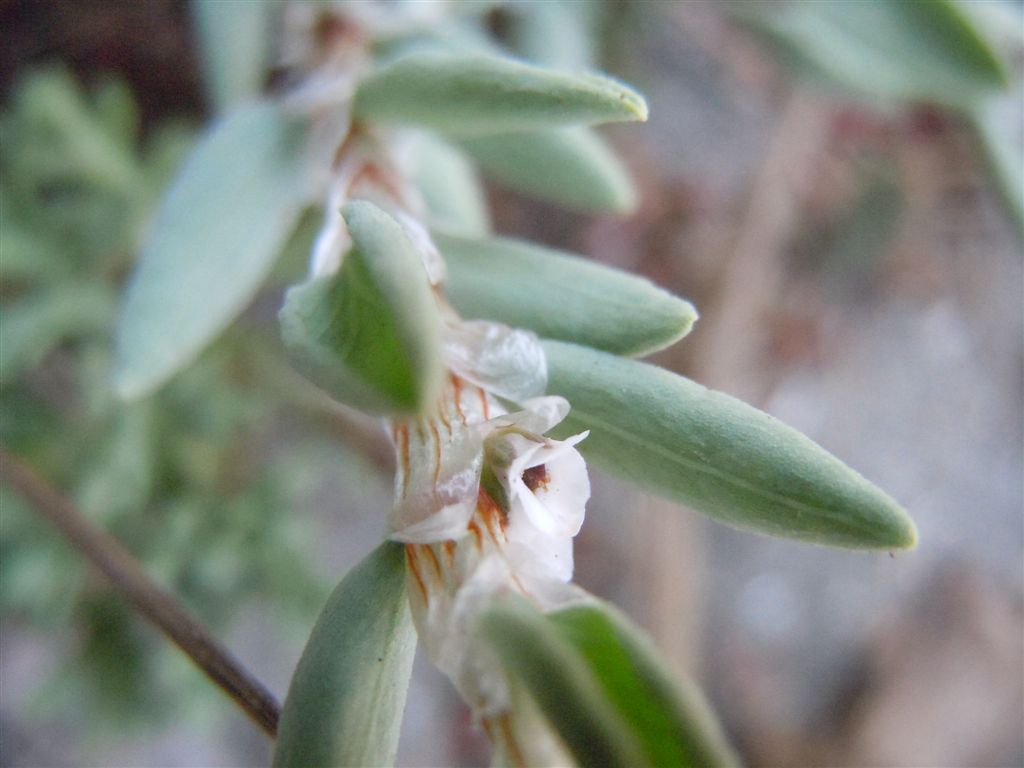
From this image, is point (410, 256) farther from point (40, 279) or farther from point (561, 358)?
point (40, 279)

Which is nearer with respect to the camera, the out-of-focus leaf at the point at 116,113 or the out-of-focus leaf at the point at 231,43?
the out-of-focus leaf at the point at 231,43

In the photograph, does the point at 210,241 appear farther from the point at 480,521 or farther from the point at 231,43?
the point at 480,521

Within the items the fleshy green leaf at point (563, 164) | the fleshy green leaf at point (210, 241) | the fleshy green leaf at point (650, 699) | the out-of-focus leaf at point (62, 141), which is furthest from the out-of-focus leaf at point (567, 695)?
the out-of-focus leaf at point (62, 141)

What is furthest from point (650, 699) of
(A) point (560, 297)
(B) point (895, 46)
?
(B) point (895, 46)

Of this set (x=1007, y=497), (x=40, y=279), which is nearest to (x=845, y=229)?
(x=1007, y=497)

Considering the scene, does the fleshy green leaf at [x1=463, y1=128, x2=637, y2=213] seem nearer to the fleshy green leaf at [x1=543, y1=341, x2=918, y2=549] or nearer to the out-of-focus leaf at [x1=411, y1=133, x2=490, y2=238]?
the out-of-focus leaf at [x1=411, y1=133, x2=490, y2=238]

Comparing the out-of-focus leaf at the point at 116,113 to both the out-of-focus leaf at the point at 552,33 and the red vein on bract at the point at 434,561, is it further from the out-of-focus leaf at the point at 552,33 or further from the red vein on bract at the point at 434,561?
the red vein on bract at the point at 434,561
